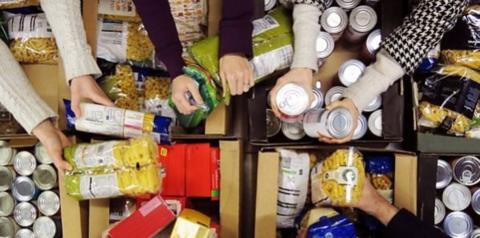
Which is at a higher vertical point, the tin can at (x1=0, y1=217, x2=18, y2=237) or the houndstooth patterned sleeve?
the houndstooth patterned sleeve

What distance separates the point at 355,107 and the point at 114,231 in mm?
565

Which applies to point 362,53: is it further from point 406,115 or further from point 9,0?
point 9,0

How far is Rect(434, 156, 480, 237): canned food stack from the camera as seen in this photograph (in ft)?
4.28

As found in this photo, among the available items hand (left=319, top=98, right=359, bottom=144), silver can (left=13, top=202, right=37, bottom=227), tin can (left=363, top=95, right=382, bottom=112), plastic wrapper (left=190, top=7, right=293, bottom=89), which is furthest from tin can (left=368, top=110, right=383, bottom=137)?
silver can (left=13, top=202, right=37, bottom=227)

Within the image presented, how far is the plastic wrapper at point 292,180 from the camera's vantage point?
4.15ft

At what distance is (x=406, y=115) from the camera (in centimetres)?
132

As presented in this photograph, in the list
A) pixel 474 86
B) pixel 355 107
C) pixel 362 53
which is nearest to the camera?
pixel 355 107

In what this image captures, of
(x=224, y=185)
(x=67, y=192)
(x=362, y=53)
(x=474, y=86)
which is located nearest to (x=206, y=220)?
(x=224, y=185)

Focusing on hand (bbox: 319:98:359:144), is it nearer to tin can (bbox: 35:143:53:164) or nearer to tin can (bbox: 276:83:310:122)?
tin can (bbox: 276:83:310:122)

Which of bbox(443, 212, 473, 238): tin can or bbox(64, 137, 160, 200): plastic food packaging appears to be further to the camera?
bbox(443, 212, 473, 238): tin can

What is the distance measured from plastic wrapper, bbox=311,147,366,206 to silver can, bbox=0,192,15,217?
740 millimetres

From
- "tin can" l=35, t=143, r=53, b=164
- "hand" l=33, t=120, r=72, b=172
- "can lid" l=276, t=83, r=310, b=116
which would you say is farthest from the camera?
"tin can" l=35, t=143, r=53, b=164

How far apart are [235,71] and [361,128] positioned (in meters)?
0.33

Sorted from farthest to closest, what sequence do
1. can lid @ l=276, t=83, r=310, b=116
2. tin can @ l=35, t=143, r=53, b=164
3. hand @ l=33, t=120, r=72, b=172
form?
tin can @ l=35, t=143, r=53, b=164 → hand @ l=33, t=120, r=72, b=172 → can lid @ l=276, t=83, r=310, b=116
